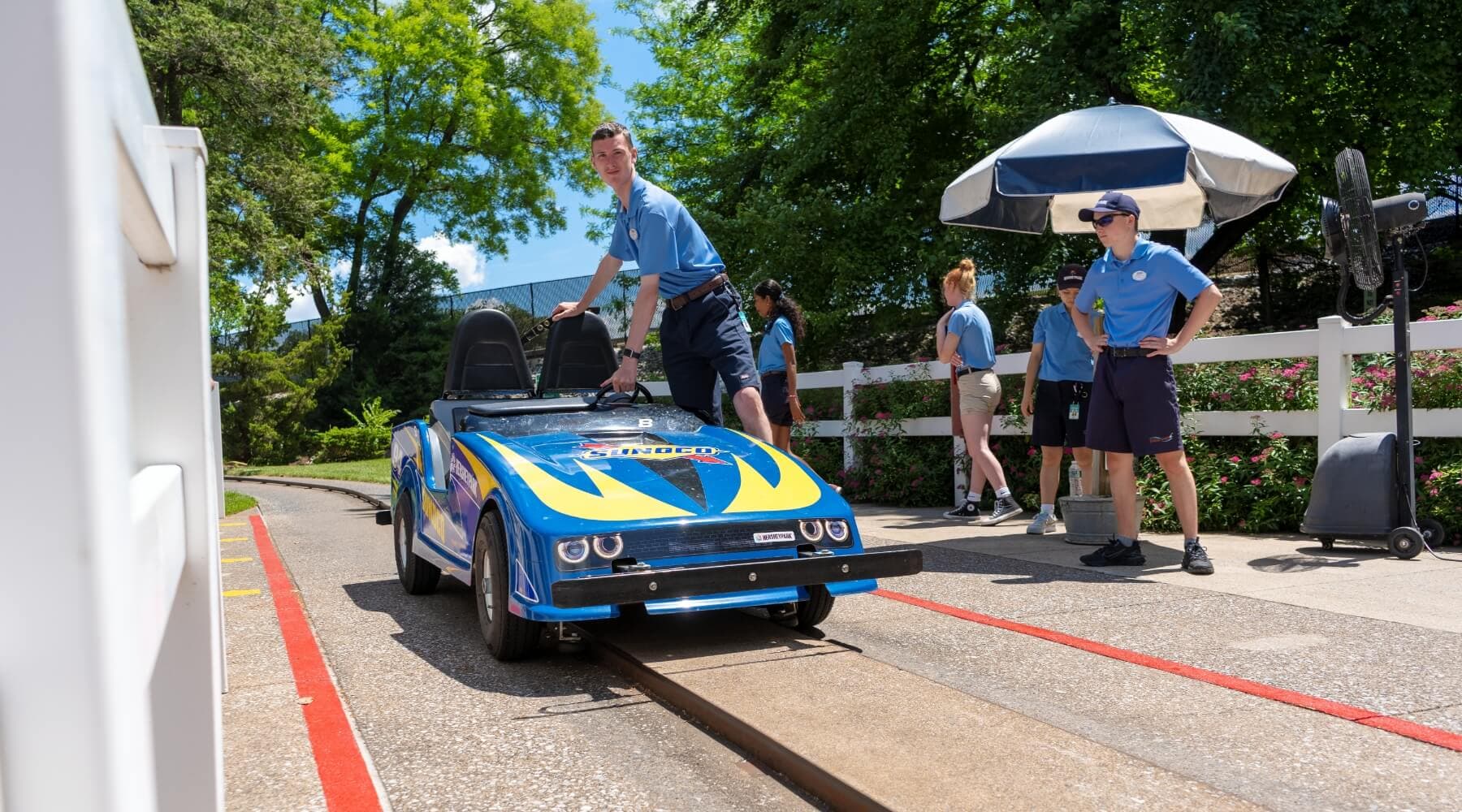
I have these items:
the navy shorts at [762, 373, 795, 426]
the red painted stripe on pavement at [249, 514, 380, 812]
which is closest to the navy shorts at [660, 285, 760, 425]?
the red painted stripe on pavement at [249, 514, 380, 812]

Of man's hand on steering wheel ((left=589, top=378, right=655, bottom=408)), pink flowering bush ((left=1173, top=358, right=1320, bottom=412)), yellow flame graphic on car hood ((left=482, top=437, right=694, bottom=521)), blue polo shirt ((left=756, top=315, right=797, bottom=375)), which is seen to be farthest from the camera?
blue polo shirt ((left=756, top=315, right=797, bottom=375))

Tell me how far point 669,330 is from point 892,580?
185 cm

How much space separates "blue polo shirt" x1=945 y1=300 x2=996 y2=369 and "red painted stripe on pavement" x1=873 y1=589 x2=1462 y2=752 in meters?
3.94

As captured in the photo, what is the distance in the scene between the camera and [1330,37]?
13.2m

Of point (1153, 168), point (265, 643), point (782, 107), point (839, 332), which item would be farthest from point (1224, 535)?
point (782, 107)

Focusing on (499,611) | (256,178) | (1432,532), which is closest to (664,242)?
(499,611)

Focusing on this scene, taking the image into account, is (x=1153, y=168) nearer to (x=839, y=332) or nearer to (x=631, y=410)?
(x=631, y=410)

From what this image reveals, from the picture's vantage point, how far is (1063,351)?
317 inches

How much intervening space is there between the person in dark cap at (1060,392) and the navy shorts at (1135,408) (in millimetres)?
1365

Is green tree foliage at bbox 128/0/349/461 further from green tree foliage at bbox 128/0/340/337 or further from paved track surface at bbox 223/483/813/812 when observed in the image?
paved track surface at bbox 223/483/813/812

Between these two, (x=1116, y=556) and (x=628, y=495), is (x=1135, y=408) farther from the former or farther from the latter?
(x=628, y=495)

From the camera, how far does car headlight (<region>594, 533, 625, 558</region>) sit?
14.0 ft

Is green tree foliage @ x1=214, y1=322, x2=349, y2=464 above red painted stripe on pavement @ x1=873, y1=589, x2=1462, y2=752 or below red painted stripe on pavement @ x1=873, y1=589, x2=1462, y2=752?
above

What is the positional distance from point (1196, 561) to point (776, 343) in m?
4.65
